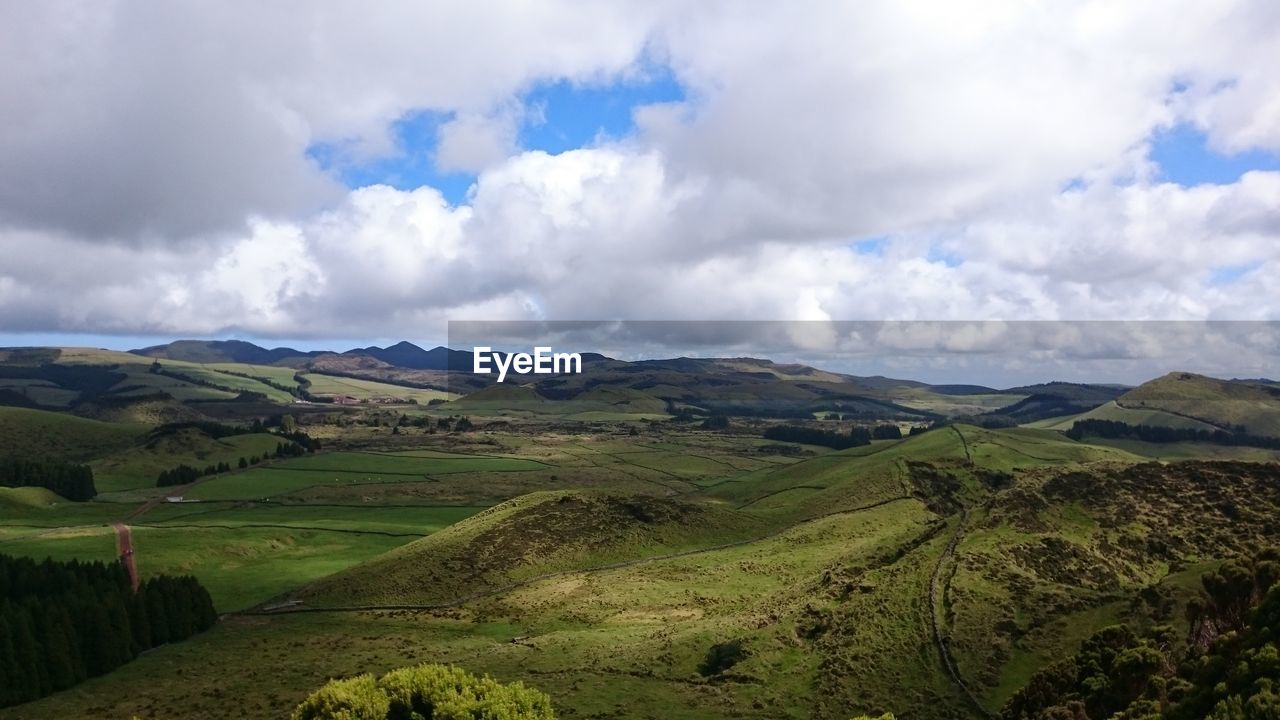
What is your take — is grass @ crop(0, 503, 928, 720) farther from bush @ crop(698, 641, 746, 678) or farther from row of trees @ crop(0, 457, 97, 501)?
row of trees @ crop(0, 457, 97, 501)

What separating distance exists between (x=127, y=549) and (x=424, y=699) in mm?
92801

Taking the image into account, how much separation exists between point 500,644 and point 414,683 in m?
31.2

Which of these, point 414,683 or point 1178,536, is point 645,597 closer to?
point 414,683

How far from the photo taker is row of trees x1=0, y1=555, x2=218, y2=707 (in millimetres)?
61500

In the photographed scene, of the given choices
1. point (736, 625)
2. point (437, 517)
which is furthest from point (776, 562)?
point (437, 517)

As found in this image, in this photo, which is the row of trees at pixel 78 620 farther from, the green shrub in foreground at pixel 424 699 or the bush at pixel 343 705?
the green shrub in foreground at pixel 424 699

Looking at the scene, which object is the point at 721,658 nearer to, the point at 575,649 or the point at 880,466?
the point at 575,649

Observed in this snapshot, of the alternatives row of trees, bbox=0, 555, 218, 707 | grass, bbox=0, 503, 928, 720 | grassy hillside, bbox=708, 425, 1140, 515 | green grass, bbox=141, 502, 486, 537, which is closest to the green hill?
green grass, bbox=141, 502, 486, 537

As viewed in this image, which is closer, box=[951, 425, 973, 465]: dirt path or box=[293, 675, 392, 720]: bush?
box=[293, 675, 392, 720]: bush

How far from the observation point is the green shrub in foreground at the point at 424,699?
34.3m

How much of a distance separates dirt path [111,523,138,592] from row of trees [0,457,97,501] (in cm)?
6675

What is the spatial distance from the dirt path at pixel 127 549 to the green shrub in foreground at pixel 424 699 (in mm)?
A: 68216

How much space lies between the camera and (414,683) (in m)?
36.7

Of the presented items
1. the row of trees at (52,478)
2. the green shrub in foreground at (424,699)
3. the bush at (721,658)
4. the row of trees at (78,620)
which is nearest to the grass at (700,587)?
the bush at (721,658)
